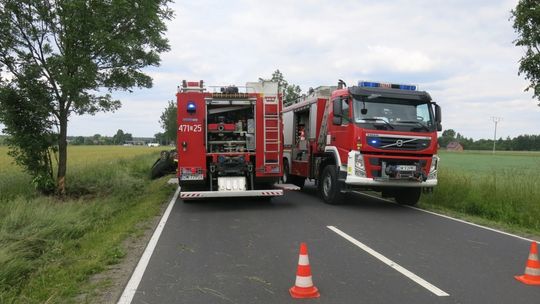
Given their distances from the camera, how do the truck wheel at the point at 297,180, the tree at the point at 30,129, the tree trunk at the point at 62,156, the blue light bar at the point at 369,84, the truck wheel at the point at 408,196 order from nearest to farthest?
the blue light bar at the point at 369,84 < the tree at the point at 30,129 < the truck wheel at the point at 408,196 < the tree trunk at the point at 62,156 < the truck wheel at the point at 297,180

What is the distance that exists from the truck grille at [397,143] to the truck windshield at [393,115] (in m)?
0.25

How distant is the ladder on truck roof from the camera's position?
12.2 meters

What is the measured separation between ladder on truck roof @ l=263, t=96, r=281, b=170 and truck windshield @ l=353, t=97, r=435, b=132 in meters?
2.07

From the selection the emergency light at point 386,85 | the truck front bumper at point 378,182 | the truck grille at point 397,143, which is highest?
the emergency light at point 386,85

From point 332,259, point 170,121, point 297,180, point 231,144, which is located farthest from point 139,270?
point 170,121

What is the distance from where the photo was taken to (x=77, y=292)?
16.8 ft

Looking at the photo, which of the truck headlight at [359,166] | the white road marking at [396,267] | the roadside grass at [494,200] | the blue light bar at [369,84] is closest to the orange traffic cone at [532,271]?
the white road marking at [396,267]

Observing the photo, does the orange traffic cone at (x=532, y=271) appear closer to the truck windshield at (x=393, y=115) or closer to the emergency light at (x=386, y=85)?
the truck windshield at (x=393, y=115)

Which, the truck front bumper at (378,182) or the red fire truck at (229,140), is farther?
the red fire truck at (229,140)

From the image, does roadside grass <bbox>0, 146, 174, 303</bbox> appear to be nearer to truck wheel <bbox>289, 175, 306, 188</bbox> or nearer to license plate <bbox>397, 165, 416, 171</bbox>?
truck wheel <bbox>289, 175, 306, 188</bbox>

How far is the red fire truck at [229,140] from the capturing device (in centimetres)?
1180

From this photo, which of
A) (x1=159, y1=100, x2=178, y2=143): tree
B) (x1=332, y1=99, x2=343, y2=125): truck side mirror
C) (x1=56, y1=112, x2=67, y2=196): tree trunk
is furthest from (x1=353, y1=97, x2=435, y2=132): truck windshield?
(x1=159, y1=100, x2=178, y2=143): tree

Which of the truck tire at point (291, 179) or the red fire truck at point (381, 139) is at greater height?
the red fire truck at point (381, 139)

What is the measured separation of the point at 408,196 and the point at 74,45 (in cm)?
982
